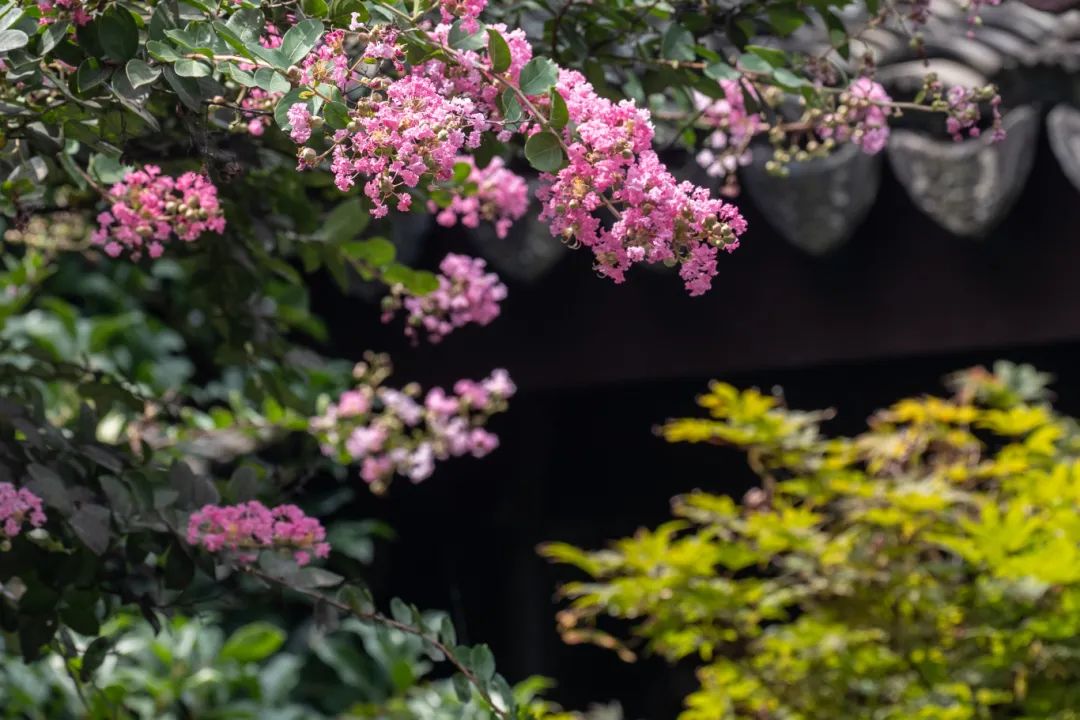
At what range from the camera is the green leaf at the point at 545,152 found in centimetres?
107

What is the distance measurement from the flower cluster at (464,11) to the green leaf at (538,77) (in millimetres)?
55

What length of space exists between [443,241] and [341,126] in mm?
2228

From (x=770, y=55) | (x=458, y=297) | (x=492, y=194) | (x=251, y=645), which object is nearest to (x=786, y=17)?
(x=770, y=55)

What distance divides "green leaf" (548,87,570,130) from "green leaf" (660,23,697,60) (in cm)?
50

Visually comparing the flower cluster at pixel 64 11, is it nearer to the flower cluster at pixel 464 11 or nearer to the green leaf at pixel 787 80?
the flower cluster at pixel 464 11

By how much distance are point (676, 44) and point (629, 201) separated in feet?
1.69

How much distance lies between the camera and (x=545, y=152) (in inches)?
42.3

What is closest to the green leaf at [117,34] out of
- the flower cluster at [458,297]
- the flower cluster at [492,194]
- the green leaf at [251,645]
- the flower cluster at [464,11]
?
the flower cluster at [464,11]

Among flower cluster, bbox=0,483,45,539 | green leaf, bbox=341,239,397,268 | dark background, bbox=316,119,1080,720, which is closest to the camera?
flower cluster, bbox=0,483,45,539

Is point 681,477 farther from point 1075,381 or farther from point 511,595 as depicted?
point 1075,381

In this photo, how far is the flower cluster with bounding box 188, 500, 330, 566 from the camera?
5.03 ft

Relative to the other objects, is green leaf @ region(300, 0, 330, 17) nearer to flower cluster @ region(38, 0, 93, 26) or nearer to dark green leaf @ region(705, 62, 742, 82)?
flower cluster @ region(38, 0, 93, 26)

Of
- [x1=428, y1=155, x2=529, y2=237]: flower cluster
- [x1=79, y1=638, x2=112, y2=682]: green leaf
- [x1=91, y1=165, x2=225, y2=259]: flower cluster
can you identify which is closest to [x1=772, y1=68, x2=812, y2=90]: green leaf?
[x1=428, y1=155, x2=529, y2=237]: flower cluster

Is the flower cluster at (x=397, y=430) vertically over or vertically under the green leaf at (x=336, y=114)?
under
